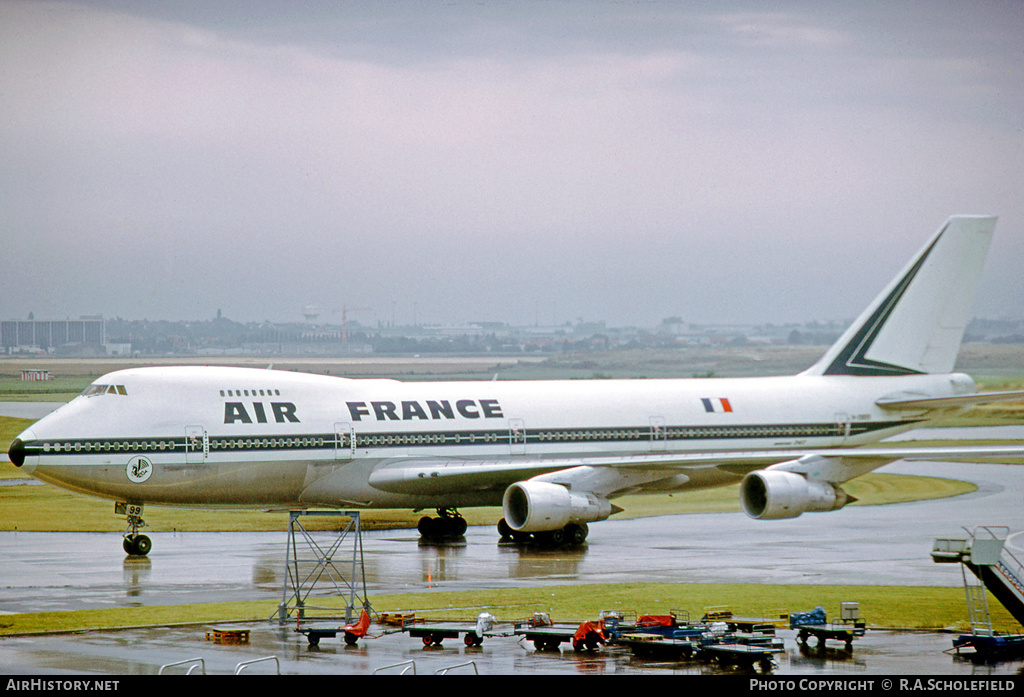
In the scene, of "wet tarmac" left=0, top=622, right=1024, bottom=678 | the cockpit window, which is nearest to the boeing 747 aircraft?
the cockpit window

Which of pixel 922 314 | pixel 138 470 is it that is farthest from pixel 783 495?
pixel 922 314

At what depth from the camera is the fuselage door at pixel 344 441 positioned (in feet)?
86.6

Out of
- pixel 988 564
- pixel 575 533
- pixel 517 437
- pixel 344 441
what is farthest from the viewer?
pixel 517 437

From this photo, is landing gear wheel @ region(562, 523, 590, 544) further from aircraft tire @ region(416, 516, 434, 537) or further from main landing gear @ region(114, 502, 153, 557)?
main landing gear @ region(114, 502, 153, 557)

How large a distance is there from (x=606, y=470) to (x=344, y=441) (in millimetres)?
5560

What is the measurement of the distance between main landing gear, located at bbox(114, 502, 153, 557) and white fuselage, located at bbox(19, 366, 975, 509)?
0.43 meters

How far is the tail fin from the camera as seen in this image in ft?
110

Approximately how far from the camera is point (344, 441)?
26469 mm

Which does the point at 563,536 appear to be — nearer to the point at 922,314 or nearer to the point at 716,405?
the point at 716,405

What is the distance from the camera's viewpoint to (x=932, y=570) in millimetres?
22844
